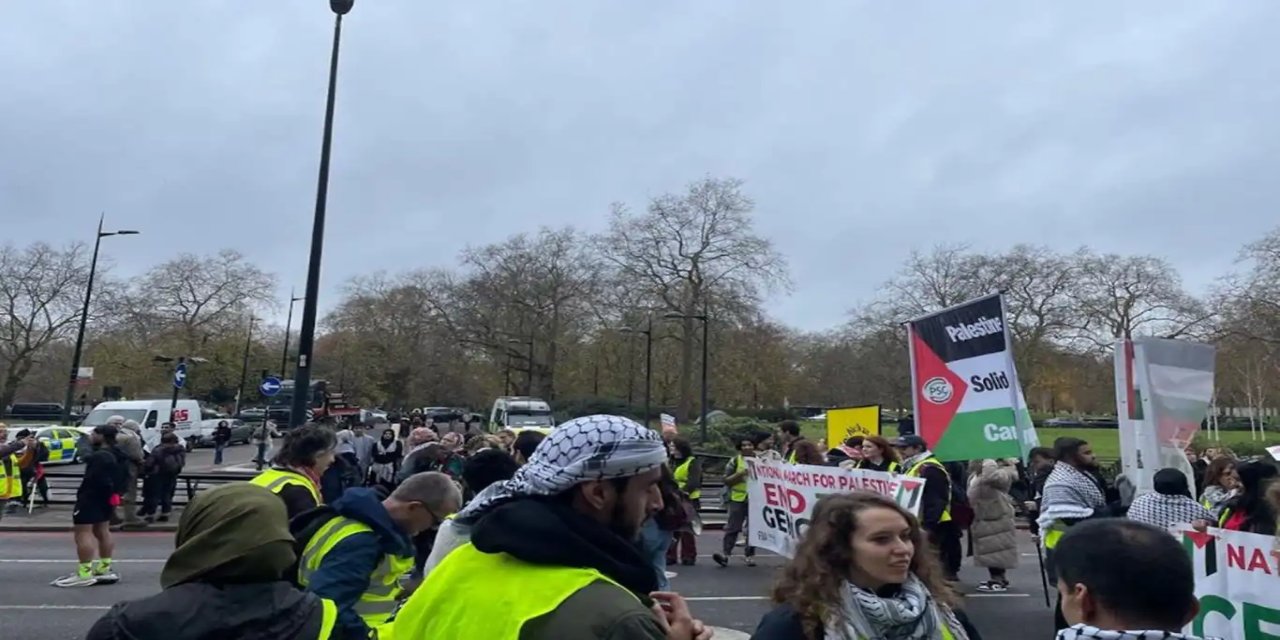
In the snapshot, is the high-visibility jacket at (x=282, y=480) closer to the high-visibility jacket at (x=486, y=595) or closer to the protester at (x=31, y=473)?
the high-visibility jacket at (x=486, y=595)

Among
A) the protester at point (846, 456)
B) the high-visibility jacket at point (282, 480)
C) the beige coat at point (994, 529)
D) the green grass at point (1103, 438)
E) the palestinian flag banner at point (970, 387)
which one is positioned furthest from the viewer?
the green grass at point (1103, 438)

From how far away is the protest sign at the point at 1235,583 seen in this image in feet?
16.1

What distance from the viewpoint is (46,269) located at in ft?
177

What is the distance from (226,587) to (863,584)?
1778 millimetres

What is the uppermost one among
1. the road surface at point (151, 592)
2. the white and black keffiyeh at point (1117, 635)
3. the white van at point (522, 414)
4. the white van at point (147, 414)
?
the white van at point (522, 414)

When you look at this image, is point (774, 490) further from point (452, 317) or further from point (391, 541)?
point (452, 317)

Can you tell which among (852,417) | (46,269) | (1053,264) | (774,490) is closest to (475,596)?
(774,490)

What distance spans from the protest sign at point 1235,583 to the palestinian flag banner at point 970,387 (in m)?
2.68

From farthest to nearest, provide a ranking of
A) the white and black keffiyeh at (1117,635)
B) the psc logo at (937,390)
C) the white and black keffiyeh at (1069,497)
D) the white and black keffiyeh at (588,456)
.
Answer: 1. the psc logo at (937,390)
2. the white and black keffiyeh at (1069,497)
3. the white and black keffiyeh at (1117,635)
4. the white and black keffiyeh at (588,456)

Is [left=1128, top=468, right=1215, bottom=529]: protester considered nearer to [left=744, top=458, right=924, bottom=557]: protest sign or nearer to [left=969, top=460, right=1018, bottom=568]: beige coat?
[left=744, top=458, right=924, bottom=557]: protest sign

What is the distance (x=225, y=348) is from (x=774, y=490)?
57.8 m

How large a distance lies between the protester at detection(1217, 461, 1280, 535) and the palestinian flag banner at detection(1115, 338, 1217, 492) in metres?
0.47

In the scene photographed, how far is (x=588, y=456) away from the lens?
6.21 feet

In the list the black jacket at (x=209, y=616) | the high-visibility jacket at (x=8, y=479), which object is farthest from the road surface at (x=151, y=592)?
the black jacket at (x=209, y=616)
